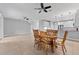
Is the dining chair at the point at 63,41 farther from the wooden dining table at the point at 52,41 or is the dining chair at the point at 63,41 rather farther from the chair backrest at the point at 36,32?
the chair backrest at the point at 36,32

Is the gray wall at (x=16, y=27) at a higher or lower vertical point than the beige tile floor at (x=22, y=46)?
higher

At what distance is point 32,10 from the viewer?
2.98 meters

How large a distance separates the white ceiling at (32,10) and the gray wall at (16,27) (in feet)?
0.41

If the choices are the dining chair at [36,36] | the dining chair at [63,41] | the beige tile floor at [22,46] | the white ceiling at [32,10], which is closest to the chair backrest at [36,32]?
the dining chair at [36,36]

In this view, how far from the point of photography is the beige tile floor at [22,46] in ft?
9.62

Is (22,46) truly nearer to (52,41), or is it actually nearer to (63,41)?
(52,41)

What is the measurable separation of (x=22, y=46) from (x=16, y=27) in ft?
1.55

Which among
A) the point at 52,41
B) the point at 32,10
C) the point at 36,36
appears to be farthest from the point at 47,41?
the point at 32,10

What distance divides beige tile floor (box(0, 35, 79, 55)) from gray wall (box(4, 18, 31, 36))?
0.12m

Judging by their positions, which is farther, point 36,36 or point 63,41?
point 36,36

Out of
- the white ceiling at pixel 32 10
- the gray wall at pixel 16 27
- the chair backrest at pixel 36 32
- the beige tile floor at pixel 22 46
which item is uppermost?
the white ceiling at pixel 32 10
